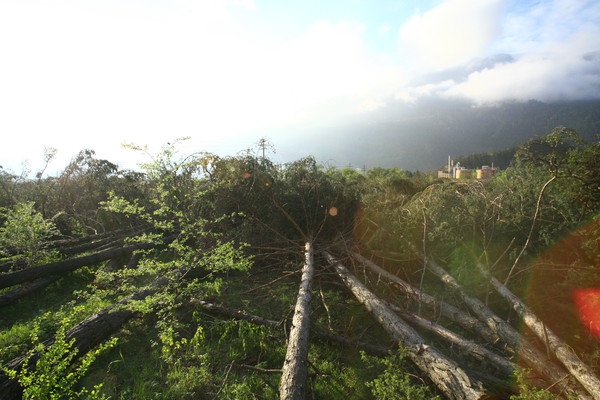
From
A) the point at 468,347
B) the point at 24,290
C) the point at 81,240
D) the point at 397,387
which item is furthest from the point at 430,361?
the point at 81,240

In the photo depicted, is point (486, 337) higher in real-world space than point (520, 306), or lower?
lower

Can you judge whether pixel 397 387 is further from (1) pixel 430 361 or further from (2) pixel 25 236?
(2) pixel 25 236

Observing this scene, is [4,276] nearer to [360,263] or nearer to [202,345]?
[202,345]

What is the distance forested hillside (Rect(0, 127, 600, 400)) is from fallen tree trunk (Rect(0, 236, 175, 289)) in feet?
0.09

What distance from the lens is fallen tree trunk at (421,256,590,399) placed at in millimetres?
2518

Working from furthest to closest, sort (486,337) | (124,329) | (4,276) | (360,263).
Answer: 1. (360,263)
2. (4,276)
3. (124,329)
4. (486,337)

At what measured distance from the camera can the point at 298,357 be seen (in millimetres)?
2645

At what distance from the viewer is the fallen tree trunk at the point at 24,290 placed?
498cm

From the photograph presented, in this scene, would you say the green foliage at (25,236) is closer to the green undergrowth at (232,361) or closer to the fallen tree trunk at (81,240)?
the fallen tree trunk at (81,240)

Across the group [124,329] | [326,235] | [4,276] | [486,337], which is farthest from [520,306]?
[4,276]

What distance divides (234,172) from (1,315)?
4922 mm

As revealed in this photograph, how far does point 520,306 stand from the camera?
358cm

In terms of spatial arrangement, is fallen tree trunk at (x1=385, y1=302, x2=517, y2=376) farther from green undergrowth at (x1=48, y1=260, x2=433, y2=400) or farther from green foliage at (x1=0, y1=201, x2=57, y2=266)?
green foliage at (x1=0, y1=201, x2=57, y2=266)

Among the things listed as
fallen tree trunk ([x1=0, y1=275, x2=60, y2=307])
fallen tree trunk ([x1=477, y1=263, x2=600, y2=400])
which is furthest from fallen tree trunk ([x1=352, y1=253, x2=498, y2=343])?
fallen tree trunk ([x1=0, y1=275, x2=60, y2=307])
